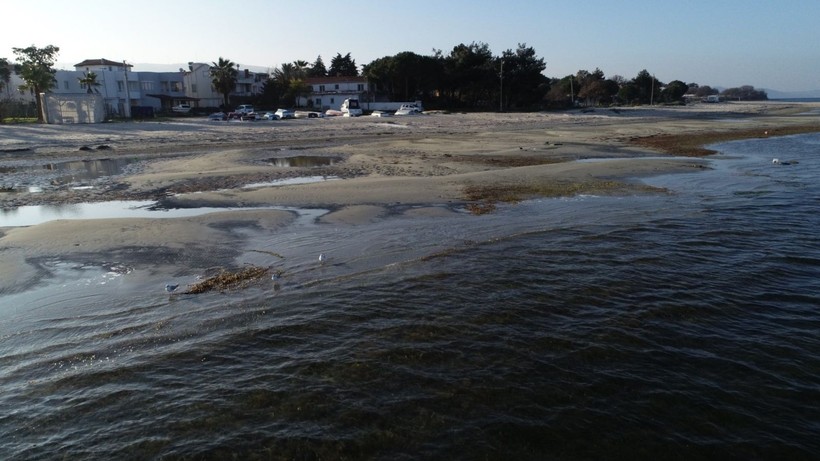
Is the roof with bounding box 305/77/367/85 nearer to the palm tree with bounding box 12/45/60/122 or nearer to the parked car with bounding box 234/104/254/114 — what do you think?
the parked car with bounding box 234/104/254/114

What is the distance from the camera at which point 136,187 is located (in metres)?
19.5

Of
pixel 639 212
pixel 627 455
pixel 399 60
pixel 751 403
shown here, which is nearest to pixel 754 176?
pixel 639 212

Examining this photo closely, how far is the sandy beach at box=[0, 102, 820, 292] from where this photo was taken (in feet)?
41.6

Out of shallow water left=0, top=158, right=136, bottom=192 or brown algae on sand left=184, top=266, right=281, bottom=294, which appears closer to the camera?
brown algae on sand left=184, top=266, right=281, bottom=294

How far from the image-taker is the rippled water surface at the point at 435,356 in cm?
553

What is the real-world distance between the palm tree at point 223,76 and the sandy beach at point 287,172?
3990 centimetres

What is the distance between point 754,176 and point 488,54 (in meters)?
65.4

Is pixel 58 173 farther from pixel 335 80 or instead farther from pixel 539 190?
pixel 335 80

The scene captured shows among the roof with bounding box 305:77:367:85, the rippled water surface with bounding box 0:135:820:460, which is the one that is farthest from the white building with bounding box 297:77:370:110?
the rippled water surface with bounding box 0:135:820:460

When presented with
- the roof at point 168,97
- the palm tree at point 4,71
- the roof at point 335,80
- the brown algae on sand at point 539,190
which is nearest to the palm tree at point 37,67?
the palm tree at point 4,71

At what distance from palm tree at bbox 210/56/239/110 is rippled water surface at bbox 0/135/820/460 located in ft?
262

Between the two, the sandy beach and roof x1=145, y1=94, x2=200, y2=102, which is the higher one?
roof x1=145, y1=94, x2=200, y2=102

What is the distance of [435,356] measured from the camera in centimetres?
721

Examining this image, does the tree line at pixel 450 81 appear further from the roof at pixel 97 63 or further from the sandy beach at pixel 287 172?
the sandy beach at pixel 287 172
